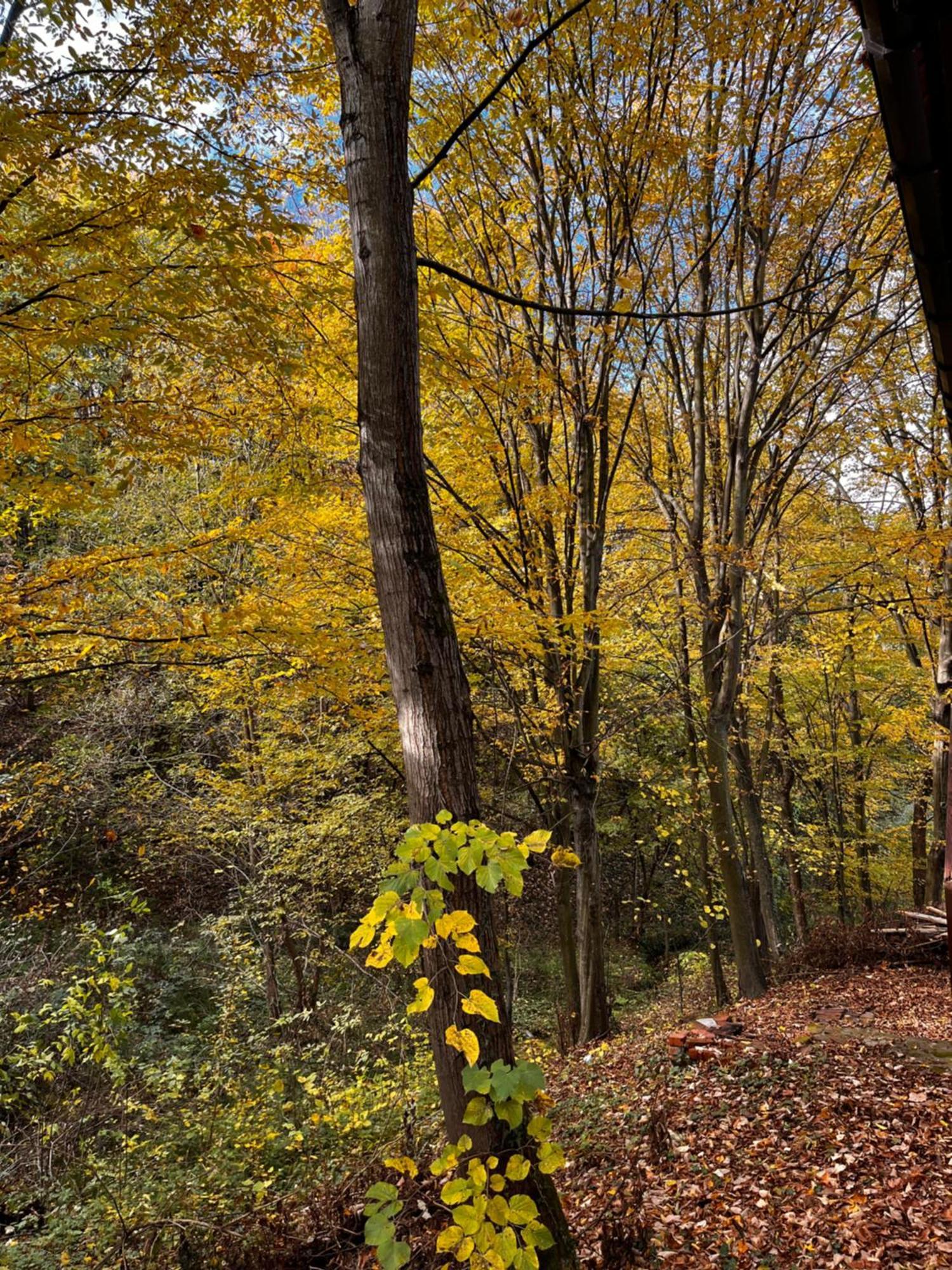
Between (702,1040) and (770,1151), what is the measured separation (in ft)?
5.85

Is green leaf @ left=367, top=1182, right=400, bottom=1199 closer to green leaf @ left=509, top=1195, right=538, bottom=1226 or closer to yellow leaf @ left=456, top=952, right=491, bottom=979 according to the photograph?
green leaf @ left=509, top=1195, right=538, bottom=1226

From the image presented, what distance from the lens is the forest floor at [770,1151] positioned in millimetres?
2773

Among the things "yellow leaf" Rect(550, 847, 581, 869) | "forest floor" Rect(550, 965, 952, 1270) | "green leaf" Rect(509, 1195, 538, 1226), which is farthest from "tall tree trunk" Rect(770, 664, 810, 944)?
"green leaf" Rect(509, 1195, 538, 1226)

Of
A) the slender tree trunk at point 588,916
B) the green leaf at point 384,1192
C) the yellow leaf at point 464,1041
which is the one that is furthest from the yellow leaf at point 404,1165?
the slender tree trunk at point 588,916

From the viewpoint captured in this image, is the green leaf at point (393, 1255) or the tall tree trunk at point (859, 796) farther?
the tall tree trunk at point (859, 796)

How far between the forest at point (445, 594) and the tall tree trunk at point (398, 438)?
0.7 inches

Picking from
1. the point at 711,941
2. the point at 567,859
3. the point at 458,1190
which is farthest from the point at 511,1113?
the point at 711,941

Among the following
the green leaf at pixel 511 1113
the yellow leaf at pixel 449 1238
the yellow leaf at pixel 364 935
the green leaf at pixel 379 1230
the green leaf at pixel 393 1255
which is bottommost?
the yellow leaf at pixel 449 1238

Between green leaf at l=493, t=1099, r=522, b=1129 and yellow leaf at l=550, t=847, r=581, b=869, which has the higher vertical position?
yellow leaf at l=550, t=847, r=581, b=869

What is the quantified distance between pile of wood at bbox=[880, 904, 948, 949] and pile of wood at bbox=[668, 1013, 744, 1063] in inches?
208

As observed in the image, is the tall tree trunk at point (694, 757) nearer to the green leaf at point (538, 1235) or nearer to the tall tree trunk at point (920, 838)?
the tall tree trunk at point (920, 838)

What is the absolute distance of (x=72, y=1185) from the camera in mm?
4965

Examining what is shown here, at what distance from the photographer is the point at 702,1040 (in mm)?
5242

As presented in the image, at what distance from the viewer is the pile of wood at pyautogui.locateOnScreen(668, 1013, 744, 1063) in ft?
16.4
